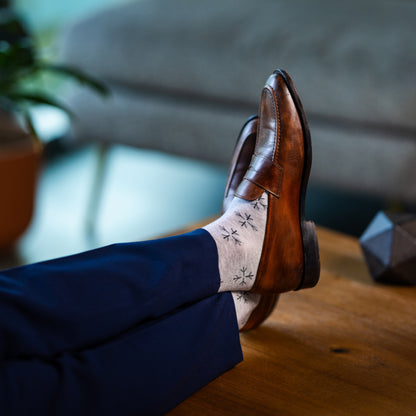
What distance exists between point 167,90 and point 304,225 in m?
0.89

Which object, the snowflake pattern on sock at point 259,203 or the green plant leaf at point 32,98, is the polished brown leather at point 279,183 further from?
the green plant leaf at point 32,98

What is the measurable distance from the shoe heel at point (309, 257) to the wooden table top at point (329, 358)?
6 cm

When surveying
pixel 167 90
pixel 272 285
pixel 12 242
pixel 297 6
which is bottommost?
pixel 12 242

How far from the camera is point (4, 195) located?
142 centimetres

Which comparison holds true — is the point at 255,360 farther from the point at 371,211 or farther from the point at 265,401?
the point at 371,211

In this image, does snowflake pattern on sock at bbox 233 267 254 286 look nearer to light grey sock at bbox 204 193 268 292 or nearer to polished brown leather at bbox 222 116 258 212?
light grey sock at bbox 204 193 268 292

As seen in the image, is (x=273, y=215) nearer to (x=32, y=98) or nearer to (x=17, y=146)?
(x=32, y=98)

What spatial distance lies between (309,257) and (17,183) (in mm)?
936

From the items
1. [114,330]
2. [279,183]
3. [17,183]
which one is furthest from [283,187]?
[17,183]

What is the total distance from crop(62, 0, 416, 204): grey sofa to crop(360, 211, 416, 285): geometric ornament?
19.6 inches

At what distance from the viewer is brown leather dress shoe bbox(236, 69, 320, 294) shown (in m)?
0.68

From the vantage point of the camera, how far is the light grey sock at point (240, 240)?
0.63m

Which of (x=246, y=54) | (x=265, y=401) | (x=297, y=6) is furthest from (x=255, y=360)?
(x=297, y=6)

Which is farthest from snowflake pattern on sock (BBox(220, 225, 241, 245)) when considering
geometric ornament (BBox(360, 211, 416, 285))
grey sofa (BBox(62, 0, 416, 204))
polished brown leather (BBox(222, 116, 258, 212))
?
grey sofa (BBox(62, 0, 416, 204))
